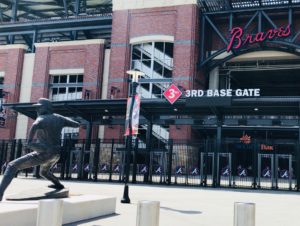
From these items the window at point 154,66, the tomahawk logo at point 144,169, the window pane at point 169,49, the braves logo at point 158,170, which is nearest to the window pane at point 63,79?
the window at point 154,66

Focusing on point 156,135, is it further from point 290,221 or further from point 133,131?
point 290,221

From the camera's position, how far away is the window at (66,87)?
3741 cm

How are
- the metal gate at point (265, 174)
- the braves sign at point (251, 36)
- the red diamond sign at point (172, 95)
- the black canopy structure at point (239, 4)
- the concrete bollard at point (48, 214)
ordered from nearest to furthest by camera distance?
the concrete bollard at point (48, 214) → the metal gate at point (265, 174) → the red diamond sign at point (172, 95) → the braves sign at point (251, 36) → the black canopy structure at point (239, 4)

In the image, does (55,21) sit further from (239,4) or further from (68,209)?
(68,209)

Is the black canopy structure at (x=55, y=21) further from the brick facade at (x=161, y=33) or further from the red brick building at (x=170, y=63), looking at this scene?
the brick facade at (x=161, y=33)

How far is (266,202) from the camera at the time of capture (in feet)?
46.8

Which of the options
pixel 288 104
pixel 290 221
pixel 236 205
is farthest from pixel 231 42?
pixel 236 205

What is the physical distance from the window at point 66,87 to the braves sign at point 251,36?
14.3m

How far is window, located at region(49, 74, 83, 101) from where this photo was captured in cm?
3741

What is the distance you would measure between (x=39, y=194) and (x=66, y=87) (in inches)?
1172

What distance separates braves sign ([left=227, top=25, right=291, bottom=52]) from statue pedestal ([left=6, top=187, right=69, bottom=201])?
24797 mm

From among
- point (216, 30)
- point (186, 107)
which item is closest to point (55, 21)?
point (216, 30)

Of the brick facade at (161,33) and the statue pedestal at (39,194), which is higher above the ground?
the brick facade at (161,33)

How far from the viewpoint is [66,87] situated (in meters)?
37.8
